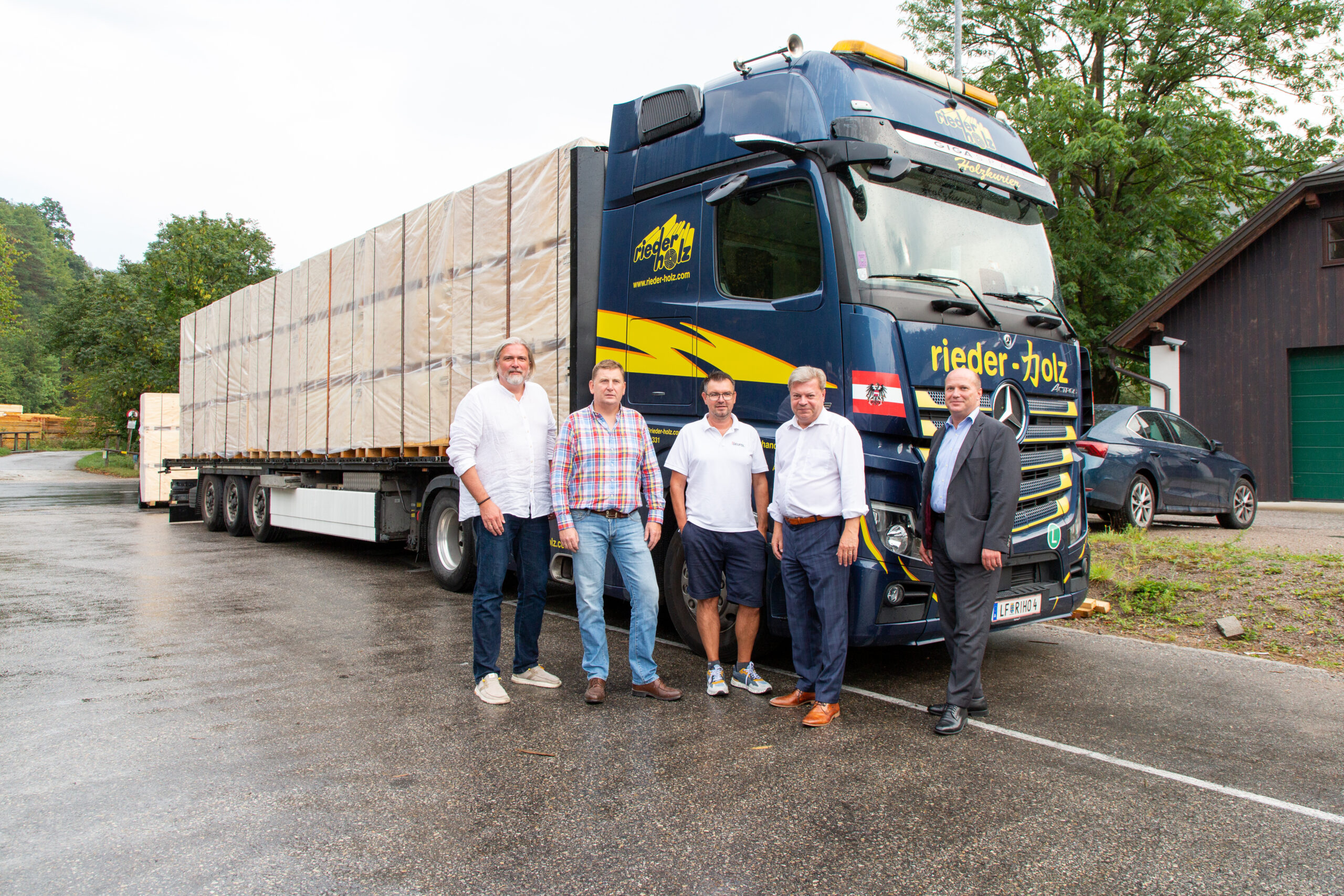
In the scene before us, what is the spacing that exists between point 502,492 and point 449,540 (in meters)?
3.63

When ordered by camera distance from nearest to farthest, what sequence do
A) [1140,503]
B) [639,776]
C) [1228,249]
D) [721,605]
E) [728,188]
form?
[639,776] < [728,188] < [721,605] < [1140,503] < [1228,249]

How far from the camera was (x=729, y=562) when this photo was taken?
4.80 meters

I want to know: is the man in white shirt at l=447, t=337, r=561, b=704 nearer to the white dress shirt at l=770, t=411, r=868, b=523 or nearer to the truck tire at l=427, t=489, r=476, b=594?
the white dress shirt at l=770, t=411, r=868, b=523

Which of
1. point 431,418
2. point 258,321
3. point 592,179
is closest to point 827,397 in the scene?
point 592,179

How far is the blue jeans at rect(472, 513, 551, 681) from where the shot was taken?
4.78 m

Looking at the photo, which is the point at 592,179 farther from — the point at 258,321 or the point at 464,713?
the point at 258,321

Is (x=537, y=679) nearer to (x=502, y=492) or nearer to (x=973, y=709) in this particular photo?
(x=502, y=492)

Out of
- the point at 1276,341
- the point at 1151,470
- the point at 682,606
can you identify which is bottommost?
the point at 682,606

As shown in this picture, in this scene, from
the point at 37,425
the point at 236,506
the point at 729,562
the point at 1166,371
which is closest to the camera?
the point at 729,562

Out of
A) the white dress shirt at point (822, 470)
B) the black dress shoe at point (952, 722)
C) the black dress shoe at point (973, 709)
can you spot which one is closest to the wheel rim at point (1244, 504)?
the black dress shoe at point (973, 709)

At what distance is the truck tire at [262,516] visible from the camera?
1273cm

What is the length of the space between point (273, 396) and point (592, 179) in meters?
7.39

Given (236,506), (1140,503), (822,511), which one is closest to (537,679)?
(822,511)

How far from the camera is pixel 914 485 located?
464 centimetres
